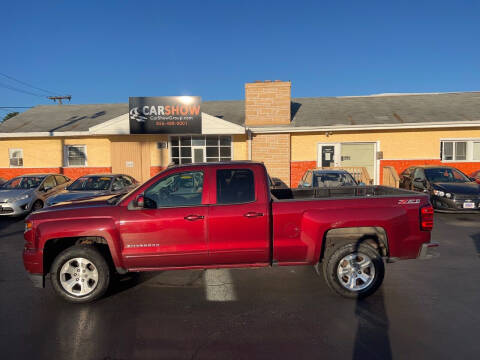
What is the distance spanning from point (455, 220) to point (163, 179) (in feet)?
29.0

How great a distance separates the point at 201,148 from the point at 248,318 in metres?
12.7

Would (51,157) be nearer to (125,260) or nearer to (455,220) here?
(125,260)

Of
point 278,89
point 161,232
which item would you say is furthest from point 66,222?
point 278,89

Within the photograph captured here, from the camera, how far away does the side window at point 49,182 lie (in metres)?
11.3

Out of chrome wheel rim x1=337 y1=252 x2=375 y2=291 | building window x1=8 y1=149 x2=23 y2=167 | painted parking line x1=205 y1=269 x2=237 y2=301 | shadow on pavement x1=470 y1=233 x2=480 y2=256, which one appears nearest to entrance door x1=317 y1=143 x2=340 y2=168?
shadow on pavement x1=470 y1=233 x2=480 y2=256

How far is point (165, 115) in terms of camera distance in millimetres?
14828

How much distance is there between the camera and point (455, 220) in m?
9.18

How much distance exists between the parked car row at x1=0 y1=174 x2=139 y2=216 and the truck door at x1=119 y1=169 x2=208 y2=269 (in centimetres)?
529

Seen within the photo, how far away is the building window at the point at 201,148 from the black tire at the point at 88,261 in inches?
464

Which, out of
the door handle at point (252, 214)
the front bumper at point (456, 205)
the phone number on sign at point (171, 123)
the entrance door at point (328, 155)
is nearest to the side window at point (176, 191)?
the door handle at point (252, 214)

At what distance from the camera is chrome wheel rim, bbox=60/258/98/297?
13.8 feet

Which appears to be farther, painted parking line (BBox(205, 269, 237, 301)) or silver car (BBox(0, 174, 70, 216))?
silver car (BBox(0, 174, 70, 216))

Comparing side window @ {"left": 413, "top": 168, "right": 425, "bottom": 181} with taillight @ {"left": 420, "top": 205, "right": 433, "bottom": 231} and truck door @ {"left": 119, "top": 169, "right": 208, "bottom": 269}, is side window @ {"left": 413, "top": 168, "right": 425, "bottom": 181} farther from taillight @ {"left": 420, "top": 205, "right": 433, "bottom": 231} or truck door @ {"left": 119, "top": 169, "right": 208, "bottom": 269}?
truck door @ {"left": 119, "top": 169, "right": 208, "bottom": 269}

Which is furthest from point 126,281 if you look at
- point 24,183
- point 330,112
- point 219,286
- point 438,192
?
point 330,112
